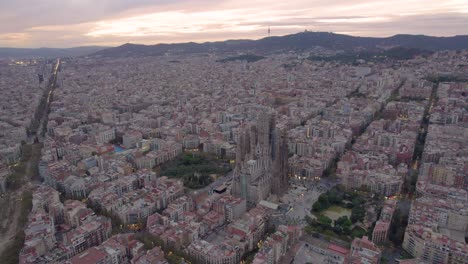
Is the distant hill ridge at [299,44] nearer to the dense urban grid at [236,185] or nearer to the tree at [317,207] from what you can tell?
the dense urban grid at [236,185]

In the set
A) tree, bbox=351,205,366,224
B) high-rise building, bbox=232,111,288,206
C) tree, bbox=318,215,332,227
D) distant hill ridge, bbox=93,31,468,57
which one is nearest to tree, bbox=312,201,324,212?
tree, bbox=318,215,332,227

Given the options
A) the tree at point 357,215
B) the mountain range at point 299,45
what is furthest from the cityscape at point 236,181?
the mountain range at point 299,45

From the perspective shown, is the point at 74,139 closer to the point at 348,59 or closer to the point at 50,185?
the point at 50,185

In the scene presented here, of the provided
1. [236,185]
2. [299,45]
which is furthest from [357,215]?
[299,45]

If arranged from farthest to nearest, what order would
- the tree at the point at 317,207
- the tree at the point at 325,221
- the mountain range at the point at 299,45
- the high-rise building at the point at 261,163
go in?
the mountain range at the point at 299,45, the high-rise building at the point at 261,163, the tree at the point at 317,207, the tree at the point at 325,221

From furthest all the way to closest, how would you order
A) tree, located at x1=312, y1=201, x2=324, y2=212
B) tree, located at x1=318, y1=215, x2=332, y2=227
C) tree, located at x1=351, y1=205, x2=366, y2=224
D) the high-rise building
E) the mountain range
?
the mountain range, the high-rise building, tree, located at x1=312, y1=201, x2=324, y2=212, tree, located at x1=351, y1=205, x2=366, y2=224, tree, located at x1=318, y1=215, x2=332, y2=227

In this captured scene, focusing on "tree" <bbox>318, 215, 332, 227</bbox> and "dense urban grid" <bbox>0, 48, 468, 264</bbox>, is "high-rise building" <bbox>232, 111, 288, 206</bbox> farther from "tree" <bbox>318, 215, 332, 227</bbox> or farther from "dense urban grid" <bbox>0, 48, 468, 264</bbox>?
"tree" <bbox>318, 215, 332, 227</bbox>
